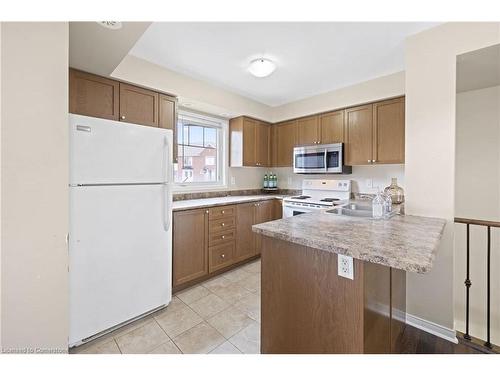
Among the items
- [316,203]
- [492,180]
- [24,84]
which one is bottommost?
[316,203]

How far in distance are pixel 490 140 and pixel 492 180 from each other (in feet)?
1.41

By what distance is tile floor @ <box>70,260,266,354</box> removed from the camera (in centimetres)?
162

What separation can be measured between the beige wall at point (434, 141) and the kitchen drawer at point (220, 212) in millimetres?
1904

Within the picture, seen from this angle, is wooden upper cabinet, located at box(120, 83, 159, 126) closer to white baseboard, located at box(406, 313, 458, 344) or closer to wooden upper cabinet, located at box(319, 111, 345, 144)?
wooden upper cabinet, located at box(319, 111, 345, 144)

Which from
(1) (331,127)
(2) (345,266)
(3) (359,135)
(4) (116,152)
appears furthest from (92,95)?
(3) (359,135)

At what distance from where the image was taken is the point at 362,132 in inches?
115

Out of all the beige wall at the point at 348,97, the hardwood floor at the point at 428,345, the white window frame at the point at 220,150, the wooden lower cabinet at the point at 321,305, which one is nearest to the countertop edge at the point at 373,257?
the wooden lower cabinet at the point at 321,305

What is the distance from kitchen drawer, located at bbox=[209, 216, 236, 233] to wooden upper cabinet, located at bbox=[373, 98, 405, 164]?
6.47ft

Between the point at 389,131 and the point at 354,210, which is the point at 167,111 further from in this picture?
the point at 389,131

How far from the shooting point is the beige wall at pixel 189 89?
2.24 meters

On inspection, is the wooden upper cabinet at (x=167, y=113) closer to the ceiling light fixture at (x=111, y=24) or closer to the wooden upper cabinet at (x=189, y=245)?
the wooden upper cabinet at (x=189, y=245)

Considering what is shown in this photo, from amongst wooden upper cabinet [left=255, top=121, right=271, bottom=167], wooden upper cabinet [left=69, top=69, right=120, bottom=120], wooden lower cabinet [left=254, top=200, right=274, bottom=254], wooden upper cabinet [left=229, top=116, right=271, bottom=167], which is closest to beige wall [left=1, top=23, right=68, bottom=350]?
wooden upper cabinet [left=69, top=69, right=120, bottom=120]
